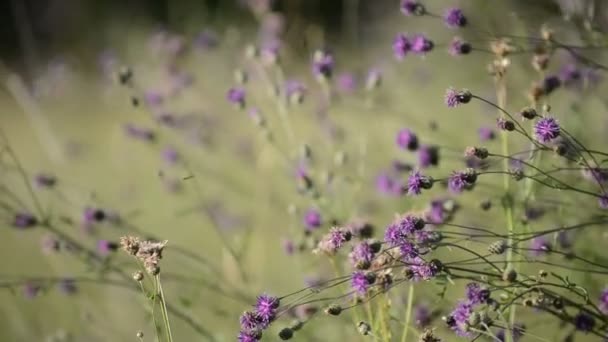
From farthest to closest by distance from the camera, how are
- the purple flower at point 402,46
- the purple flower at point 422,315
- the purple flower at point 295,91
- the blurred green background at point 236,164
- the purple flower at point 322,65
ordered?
the blurred green background at point 236,164 → the purple flower at point 295,91 → the purple flower at point 322,65 → the purple flower at point 402,46 → the purple flower at point 422,315

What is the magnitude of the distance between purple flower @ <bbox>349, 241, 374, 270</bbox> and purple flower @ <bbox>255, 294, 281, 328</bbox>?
16 centimetres

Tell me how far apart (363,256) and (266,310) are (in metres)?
0.20

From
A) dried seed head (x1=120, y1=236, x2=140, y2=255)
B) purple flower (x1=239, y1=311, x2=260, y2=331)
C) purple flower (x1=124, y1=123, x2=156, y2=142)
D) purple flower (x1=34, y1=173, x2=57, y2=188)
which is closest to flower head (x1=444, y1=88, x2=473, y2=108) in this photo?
purple flower (x1=239, y1=311, x2=260, y2=331)

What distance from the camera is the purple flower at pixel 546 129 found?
141 cm

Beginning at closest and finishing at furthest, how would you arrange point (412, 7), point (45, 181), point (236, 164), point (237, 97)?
point (412, 7) < point (237, 97) < point (45, 181) < point (236, 164)

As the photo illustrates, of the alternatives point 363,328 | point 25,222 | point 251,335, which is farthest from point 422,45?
point 25,222

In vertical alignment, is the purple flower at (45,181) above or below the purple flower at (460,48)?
above

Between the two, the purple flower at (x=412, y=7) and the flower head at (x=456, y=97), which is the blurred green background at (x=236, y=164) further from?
the flower head at (x=456, y=97)

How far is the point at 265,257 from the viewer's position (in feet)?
10.7

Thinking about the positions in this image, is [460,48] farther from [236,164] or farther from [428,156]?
[236,164]

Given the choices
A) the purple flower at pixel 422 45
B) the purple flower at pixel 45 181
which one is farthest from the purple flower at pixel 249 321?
the purple flower at pixel 45 181

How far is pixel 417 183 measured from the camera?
1.50m

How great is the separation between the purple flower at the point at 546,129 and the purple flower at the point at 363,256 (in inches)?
14.5

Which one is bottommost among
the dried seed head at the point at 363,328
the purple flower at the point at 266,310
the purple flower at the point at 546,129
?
the dried seed head at the point at 363,328
